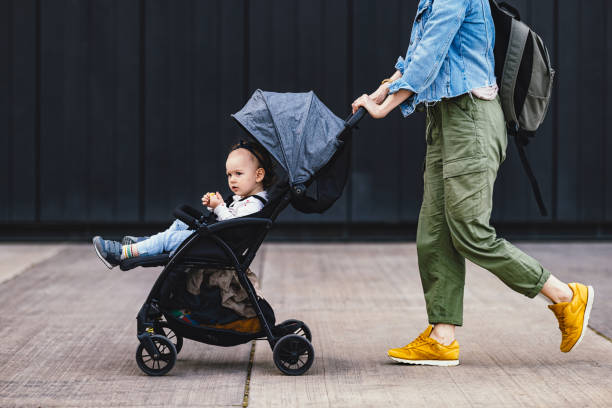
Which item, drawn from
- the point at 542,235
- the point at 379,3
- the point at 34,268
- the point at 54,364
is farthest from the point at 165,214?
the point at 54,364

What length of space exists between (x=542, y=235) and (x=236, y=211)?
224 inches

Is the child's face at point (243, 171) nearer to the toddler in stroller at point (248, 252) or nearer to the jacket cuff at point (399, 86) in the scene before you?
the toddler in stroller at point (248, 252)

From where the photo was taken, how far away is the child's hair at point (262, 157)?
13.4ft

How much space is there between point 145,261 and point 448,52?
1.71 m

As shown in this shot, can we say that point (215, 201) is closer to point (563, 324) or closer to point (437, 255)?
point (437, 255)

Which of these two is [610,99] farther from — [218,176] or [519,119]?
[519,119]

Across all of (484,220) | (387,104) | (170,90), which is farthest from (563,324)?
(170,90)

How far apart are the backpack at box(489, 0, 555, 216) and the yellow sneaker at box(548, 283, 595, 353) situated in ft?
1.85

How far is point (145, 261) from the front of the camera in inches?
153

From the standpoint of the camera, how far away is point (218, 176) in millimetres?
8719

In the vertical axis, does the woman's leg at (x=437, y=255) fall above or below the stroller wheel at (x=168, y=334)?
above

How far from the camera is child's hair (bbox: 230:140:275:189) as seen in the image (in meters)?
4.10

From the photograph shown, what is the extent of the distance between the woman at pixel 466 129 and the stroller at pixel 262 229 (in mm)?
281

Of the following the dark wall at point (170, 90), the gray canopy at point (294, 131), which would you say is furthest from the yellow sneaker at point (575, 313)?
the dark wall at point (170, 90)
